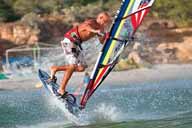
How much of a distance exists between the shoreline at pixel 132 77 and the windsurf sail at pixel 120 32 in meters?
9.95

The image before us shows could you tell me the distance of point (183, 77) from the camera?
67.6 feet

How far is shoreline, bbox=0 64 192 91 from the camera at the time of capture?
64.2 ft

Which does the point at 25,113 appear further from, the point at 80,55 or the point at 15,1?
the point at 15,1

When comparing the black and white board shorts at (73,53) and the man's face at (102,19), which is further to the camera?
the black and white board shorts at (73,53)

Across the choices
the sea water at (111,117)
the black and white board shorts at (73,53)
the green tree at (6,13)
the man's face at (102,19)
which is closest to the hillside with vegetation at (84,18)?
the green tree at (6,13)

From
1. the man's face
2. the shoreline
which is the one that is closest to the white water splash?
the man's face

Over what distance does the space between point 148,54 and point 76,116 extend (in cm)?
1760

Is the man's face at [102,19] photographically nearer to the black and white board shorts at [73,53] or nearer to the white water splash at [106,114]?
the black and white board shorts at [73,53]

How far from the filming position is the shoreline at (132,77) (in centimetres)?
1958

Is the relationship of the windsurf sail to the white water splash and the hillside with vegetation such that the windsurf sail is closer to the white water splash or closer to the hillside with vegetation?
the white water splash

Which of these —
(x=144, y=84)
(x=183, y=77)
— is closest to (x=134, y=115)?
(x=144, y=84)

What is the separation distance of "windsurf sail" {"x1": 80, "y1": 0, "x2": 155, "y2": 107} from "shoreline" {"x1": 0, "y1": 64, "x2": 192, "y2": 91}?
995 cm

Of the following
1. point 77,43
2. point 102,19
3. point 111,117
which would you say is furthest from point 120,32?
point 111,117

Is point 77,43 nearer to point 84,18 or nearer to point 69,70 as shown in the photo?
point 69,70
